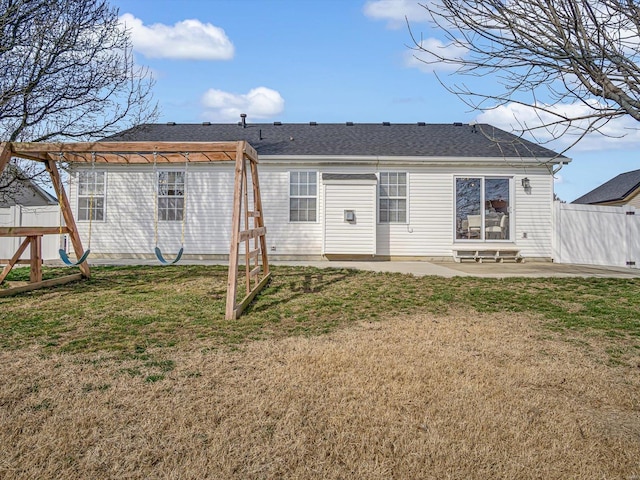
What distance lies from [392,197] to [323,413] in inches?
403

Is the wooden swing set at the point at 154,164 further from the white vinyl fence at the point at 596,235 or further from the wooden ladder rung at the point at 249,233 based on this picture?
the white vinyl fence at the point at 596,235

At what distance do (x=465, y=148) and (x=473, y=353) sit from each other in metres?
10.0

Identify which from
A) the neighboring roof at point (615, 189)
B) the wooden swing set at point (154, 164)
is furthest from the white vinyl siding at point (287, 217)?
the neighboring roof at point (615, 189)

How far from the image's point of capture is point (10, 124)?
28.6ft

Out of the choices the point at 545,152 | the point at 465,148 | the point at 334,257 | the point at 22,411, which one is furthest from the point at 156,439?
the point at 545,152

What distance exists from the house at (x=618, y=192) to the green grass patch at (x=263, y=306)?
16.7m

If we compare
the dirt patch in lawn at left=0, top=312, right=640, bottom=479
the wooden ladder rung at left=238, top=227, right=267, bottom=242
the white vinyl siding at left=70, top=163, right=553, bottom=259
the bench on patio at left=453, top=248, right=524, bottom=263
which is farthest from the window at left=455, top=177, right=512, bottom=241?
the dirt patch in lawn at left=0, top=312, right=640, bottom=479

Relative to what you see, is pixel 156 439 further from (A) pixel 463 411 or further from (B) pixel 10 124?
(B) pixel 10 124

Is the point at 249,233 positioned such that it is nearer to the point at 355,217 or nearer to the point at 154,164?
the point at 154,164

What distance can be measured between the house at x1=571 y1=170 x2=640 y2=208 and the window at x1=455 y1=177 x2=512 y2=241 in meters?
14.1

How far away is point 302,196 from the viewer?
1264cm

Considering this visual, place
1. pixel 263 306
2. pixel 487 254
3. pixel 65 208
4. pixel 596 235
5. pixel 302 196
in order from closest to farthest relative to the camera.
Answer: pixel 263 306, pixel 65 208, pixel 596 235, pixel 487 254, pixel 302 196

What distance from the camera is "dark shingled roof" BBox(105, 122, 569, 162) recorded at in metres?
12.8

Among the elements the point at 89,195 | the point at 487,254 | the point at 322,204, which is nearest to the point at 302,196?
the point at 322,204
